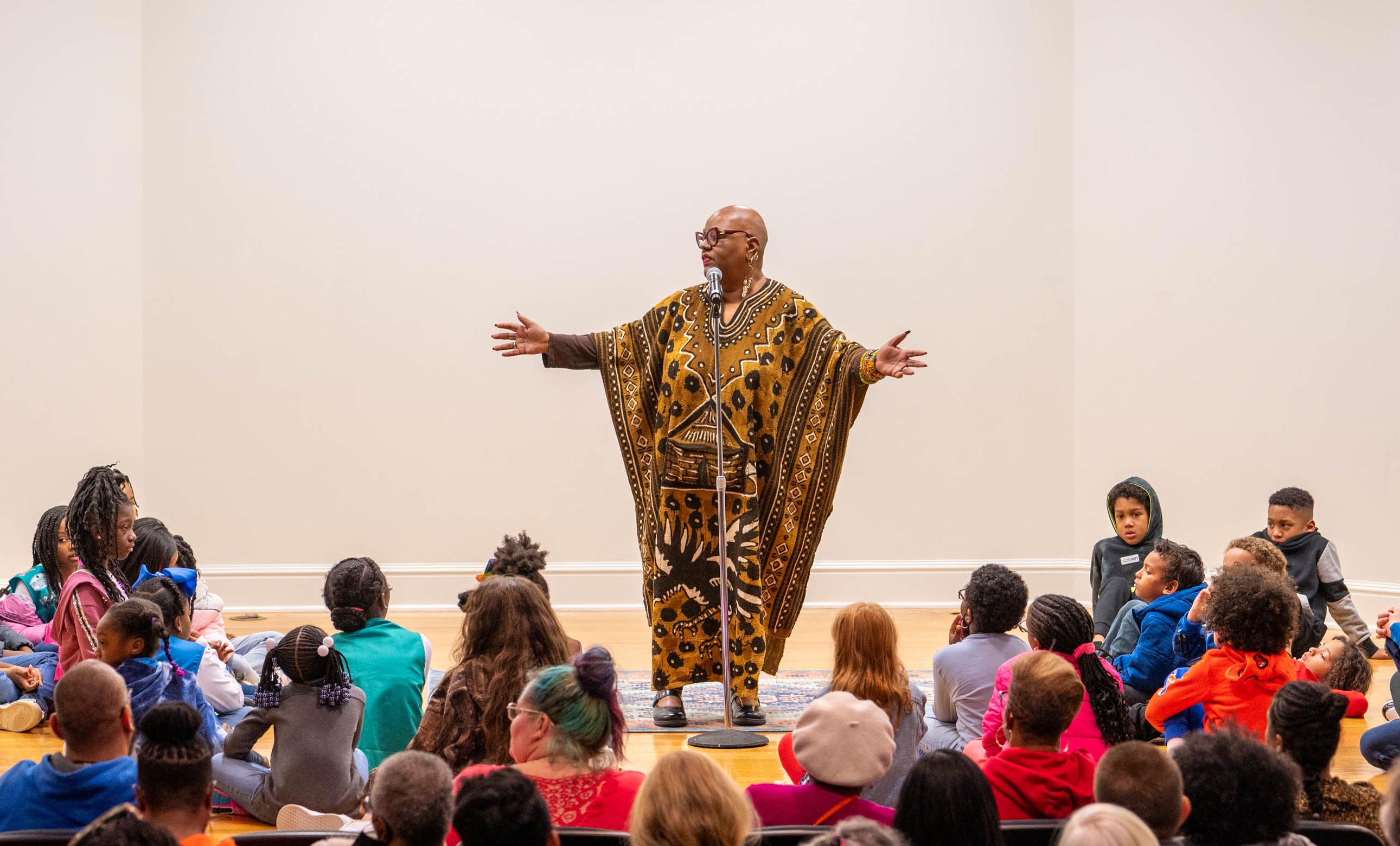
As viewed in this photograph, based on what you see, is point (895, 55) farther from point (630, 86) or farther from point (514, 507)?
point (514, 507)

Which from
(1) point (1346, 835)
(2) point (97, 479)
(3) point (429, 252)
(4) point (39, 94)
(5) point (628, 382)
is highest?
(4) point (39, 94)

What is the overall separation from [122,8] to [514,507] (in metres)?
3.81

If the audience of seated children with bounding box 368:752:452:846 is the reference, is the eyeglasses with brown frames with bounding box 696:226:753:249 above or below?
above

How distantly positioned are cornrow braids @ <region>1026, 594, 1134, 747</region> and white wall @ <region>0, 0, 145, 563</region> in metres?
5.95

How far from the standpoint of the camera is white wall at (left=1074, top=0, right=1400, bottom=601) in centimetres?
701

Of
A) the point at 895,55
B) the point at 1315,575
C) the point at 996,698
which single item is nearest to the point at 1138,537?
the point at 1315,575

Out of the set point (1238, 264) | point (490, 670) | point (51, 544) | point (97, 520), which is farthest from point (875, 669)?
point (1238, 264)

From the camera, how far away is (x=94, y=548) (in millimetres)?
4543

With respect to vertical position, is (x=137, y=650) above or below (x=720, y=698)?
above

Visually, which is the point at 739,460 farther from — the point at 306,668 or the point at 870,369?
the point at 306,668


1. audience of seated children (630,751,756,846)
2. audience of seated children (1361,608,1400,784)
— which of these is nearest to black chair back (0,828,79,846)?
audience of seated children (630,751,756,846)

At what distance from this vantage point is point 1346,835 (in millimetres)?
2162

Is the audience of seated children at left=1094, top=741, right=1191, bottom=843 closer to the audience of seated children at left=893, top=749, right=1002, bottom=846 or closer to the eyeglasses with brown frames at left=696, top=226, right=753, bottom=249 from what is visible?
the audience of seated children at left=893, top=749, right=1002, bottom=846

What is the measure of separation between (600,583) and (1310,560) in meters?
4.04
